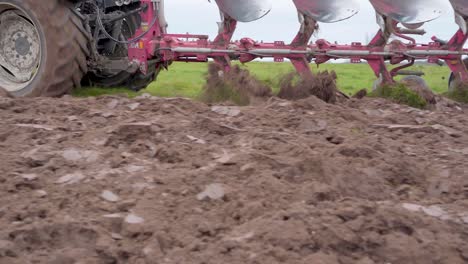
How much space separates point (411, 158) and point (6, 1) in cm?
445

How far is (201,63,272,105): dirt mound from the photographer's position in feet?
20.3

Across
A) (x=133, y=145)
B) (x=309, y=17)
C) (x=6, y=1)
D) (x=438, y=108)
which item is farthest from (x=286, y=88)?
(x=133, y=145)

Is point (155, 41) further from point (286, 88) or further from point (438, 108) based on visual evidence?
point (438, 108)

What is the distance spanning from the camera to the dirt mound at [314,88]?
617 cm

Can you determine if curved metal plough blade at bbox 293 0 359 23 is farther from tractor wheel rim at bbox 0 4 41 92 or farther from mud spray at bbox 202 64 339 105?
tractor wheel rim at bbox 0 4 41 92

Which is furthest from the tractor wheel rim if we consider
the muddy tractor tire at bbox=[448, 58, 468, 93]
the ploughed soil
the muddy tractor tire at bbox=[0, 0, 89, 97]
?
the muddy tractor tire at bbox=[448, 58, 468, 93]

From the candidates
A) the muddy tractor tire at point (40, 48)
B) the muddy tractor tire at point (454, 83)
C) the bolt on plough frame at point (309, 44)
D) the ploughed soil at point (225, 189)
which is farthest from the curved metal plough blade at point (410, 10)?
the ploughed soil at point (225, 189)

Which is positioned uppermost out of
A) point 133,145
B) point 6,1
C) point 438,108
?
point 6,1

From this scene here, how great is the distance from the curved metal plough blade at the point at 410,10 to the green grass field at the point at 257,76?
1092 mm

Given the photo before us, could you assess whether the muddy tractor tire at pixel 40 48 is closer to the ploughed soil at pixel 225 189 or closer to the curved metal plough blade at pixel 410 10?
the ploughed soil at pixel 225 189

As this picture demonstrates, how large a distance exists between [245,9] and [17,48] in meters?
3.23

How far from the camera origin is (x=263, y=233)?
2.28 m

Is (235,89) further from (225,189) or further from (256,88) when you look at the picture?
(225,189)

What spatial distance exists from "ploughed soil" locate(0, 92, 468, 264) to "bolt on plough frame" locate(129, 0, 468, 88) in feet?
13.0
